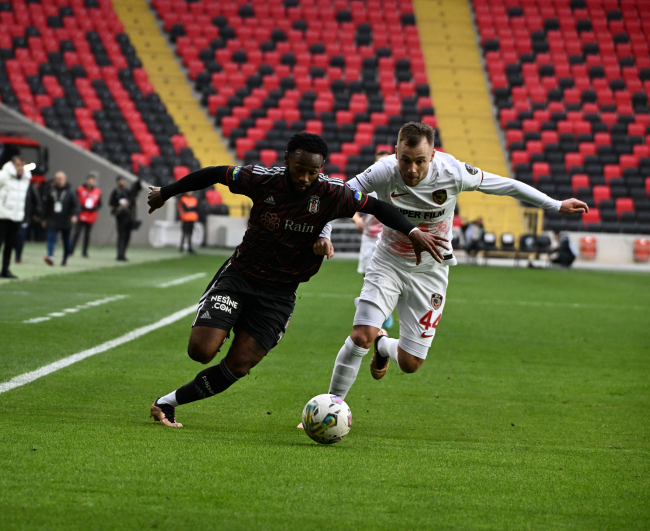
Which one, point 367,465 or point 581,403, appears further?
point 581,403

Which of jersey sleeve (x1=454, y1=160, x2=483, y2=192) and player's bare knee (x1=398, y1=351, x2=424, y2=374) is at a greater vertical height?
jersey sleeve (x1=454, y1=160, x2=483, y2=192)

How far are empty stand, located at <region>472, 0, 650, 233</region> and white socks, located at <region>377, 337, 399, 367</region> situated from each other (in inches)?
983

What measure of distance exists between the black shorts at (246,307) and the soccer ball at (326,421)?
1.88ft

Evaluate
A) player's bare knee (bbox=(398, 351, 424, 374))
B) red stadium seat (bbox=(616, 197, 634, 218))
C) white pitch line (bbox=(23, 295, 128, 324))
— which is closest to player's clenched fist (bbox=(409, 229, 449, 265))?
player's bare knee (bbox=(398, 351, 424, 374))

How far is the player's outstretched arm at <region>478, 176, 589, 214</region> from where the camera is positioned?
588 centimetres

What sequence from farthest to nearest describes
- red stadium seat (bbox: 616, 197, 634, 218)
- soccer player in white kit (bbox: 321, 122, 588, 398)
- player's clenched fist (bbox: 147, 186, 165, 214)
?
red stadium seat (bbox: 616, 197, 634, 218) → soccer player in white kit (bbox: 321, 122, 588, 398) → player's clenched fist (bbox: 147, 186, 165, 214)

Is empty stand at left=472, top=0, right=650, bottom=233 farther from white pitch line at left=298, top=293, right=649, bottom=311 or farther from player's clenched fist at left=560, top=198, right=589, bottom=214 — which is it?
player's clenched fist at left=560, top=198, right=589, bottom=214

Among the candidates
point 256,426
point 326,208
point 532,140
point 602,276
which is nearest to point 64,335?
point 256,426

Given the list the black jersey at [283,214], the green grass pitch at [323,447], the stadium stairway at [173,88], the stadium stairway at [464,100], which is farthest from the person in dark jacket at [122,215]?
the black jersey at [283,214]

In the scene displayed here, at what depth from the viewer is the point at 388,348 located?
21.4ft

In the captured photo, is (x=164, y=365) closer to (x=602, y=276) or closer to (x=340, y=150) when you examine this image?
(x=602, y=276)

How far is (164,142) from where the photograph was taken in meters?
31.8

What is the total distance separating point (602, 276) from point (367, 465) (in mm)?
21113

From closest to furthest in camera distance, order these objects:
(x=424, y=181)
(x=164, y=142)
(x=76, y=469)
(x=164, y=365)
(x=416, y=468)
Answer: (x=76, y=469) < (x=416, y=468) < (x=424, y=181) < (x=164, y=365) < (x=164, y=142)
